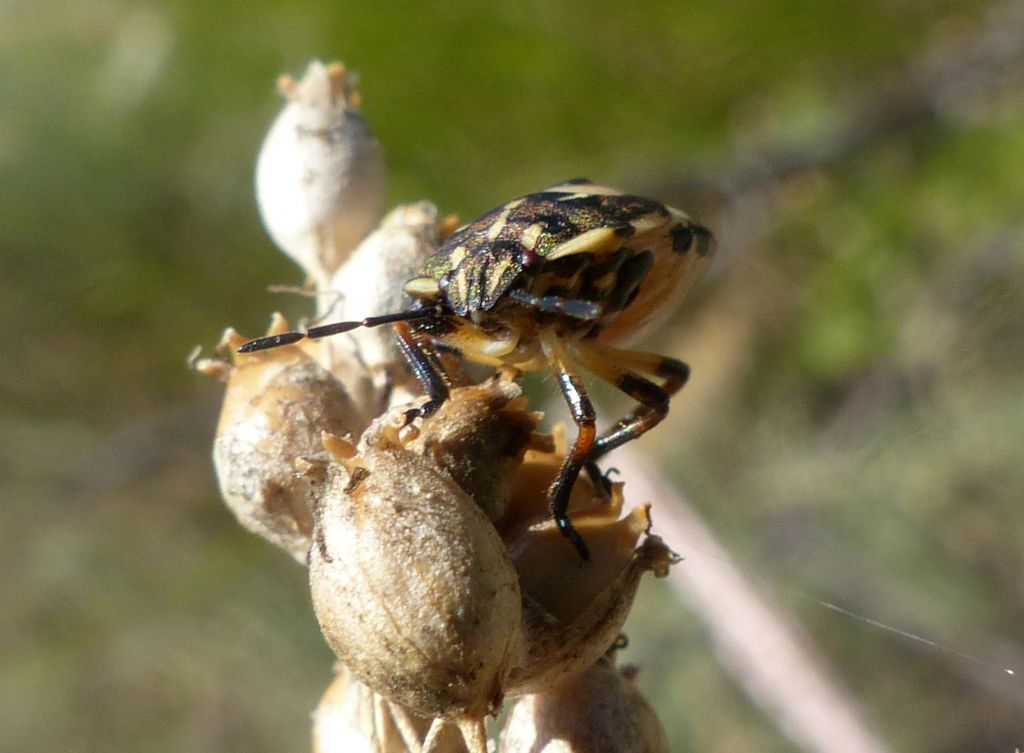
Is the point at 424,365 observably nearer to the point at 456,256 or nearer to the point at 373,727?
the point at 456,256

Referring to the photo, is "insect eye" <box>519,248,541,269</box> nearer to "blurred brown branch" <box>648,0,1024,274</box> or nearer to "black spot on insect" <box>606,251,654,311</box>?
"black spot on insect" <box>606,251,654,311</box>

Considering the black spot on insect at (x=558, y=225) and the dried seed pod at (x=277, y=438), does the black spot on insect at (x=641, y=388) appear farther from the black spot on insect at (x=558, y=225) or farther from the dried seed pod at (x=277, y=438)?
the dried seed pod at (x=277, y=438)

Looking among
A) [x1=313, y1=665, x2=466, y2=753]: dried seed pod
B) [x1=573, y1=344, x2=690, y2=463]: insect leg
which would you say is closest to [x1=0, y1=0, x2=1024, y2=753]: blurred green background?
[x1=573, y1=344, x2=690, y2=463]: insect leg

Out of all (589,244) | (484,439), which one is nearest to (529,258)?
(589,244)

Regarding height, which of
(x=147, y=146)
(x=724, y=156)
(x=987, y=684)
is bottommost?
(x=987, y=684)

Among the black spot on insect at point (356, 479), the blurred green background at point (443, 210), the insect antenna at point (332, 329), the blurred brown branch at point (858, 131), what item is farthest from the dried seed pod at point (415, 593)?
the blurred brown branch at point (858, 131)

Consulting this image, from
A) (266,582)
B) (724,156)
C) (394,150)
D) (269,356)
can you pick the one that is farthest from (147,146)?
(269,356)

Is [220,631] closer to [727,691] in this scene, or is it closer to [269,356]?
[727,691]
